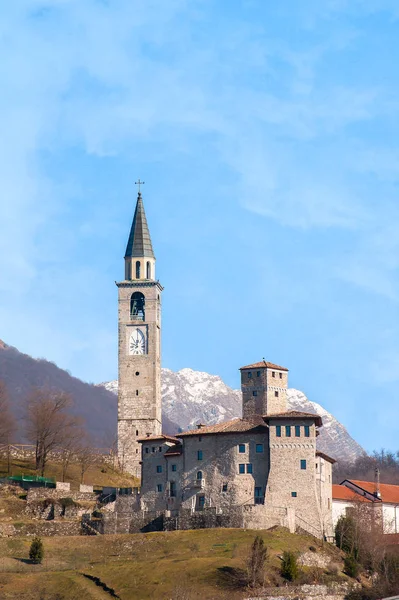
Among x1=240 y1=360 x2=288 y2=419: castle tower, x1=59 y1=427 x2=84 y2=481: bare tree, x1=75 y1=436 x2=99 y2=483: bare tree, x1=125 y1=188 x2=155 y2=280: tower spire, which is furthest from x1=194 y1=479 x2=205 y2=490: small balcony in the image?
x1=125 y1=188 x2=155 y2=280: tower spire

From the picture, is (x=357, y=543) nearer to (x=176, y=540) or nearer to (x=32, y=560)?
(x=176, y=540)

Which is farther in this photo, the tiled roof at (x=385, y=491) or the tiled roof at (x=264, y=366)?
the tiled roof at (x=385, y=491)

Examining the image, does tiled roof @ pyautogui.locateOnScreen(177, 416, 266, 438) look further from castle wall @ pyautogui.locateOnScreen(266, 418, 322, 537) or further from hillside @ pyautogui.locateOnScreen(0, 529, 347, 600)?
hillside @ pyautogui.locateOnScreen(0, 529, 347, 600)

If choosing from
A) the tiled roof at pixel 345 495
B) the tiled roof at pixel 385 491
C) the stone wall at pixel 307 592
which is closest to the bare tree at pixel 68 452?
the tiled roof at pixel 345 495

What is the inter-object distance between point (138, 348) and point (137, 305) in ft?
17.2

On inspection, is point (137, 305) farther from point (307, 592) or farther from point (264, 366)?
point (307, 592)

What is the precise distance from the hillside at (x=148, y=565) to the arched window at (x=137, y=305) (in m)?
41.6

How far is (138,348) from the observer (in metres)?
149

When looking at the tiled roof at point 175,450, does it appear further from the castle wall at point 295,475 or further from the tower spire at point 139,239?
the tower spire at point 139,239

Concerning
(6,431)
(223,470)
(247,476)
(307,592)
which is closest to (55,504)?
(223,470)

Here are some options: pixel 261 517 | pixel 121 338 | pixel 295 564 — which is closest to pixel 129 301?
pixel 121 338

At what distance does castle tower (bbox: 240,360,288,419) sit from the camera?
125875 mm

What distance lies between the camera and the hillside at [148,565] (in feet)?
325

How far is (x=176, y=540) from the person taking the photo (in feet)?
362
